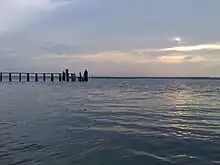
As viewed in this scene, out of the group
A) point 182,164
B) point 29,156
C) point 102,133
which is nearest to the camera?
point 182,164

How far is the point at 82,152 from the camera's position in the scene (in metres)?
10.0

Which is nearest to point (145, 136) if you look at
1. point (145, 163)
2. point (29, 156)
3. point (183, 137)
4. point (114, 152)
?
point (183, 137)

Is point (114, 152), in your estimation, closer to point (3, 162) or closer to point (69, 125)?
point (3, 162)

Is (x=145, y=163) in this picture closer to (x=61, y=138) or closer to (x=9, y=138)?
(x=61, y=138)

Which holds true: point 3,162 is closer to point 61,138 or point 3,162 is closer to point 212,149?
point 61,138

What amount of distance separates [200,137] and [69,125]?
20.5 feet

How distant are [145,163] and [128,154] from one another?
1.05 metres

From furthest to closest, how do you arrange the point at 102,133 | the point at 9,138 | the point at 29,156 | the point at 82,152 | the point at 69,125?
the point at 69,125, the point at 102,133, the point at 9,138, the point at 82,152, the point at 29,156

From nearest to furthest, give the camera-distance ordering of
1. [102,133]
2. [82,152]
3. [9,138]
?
[82,152] < [9,138] < [102,133]

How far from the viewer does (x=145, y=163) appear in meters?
8.88

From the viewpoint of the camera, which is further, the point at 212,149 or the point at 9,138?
the point at 9,138

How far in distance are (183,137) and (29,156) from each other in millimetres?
6091

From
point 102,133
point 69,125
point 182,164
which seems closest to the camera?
point 182,164

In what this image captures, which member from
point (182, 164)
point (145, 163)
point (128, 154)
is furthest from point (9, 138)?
point (182, 164)
